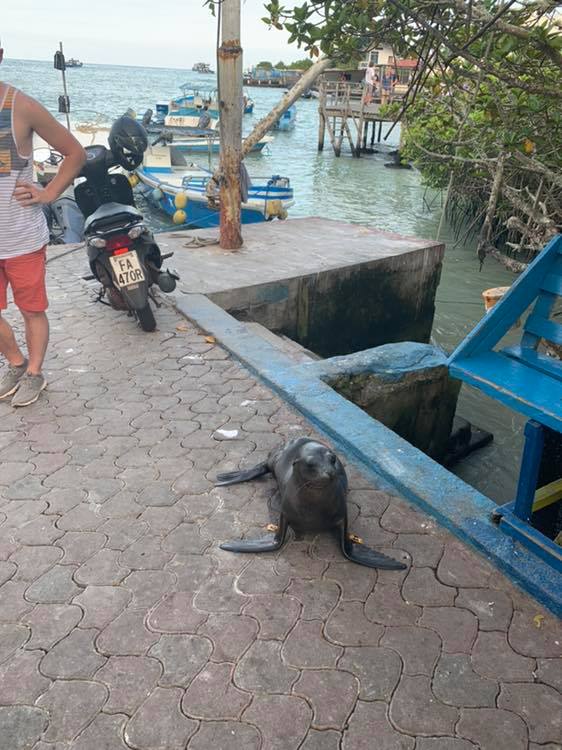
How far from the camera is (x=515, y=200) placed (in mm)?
5465

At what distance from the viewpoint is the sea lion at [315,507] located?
102 inches

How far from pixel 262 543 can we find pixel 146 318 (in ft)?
9.62

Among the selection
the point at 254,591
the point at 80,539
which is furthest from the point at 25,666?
the point at 254,591

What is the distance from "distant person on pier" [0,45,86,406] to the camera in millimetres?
3322

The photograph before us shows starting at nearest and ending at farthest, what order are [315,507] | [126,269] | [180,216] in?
[315,507]
[126,269]
[180,216]

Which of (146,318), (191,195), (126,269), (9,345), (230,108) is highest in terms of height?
(230,108)

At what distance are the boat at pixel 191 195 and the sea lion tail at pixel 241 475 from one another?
8549mm

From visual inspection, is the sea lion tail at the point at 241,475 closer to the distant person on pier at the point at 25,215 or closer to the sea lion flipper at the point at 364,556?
the sea lion flipper at the point at 364,556

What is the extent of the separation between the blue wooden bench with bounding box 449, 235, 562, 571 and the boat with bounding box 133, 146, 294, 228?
9.26 meters

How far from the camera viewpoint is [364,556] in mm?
2645

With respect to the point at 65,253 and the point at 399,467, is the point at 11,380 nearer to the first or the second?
the point at 399,467

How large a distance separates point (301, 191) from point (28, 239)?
70.0 feet

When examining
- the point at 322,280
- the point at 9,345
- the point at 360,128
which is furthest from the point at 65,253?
the point at 360,128

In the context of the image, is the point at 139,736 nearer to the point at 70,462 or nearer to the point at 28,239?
the point at 70,462
